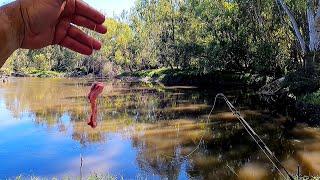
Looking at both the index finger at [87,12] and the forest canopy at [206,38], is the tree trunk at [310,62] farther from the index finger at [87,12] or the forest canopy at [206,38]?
the index finger at [87,12]

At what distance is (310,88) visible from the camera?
89.2 feet

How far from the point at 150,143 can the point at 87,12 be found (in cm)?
1589

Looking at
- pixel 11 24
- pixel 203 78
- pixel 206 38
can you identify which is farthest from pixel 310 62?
pixel 11 24

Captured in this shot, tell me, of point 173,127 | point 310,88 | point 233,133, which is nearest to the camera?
point 233,133

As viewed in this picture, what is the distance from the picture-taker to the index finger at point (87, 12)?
3.62 meters

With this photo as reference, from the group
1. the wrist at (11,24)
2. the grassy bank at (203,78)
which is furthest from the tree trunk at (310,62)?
the wrist at (11,24)

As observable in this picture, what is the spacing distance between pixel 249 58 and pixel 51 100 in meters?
22.3

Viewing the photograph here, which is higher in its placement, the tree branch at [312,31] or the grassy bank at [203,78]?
the tree branch at [312,31]

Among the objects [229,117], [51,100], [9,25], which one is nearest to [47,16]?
[9,25]

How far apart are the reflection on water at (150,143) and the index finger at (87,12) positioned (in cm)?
809

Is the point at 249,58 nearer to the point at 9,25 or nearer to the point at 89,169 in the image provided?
the point at 89,169

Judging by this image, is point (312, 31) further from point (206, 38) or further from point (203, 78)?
point (206, 38)

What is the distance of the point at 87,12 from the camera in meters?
3.67

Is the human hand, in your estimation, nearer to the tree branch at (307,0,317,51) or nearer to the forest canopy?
the forest canopy
